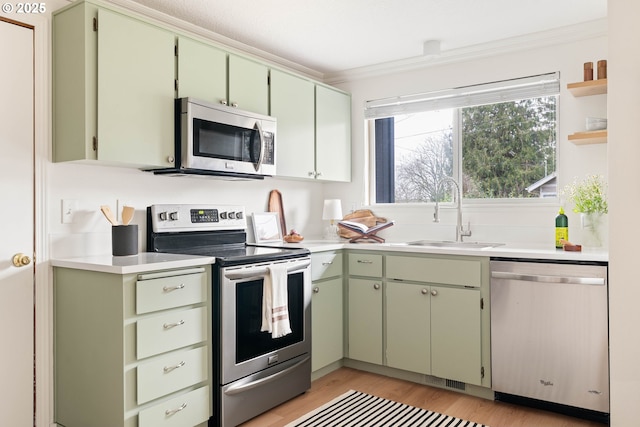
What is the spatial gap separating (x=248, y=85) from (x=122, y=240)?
1250 millimetres

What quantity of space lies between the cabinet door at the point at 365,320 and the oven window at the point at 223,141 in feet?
3.78

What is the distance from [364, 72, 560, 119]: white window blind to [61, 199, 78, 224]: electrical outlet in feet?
7.79

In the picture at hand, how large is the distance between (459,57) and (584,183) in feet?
4.08

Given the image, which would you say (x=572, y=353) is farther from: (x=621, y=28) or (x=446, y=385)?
(x=621, y=28)

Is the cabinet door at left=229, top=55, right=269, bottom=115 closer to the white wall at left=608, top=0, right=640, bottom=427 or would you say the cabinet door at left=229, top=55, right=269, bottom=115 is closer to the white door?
the white door

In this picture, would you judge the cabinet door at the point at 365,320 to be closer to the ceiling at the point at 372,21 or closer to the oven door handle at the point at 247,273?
the oven door handle at the point at 247,273

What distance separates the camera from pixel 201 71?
110 inches

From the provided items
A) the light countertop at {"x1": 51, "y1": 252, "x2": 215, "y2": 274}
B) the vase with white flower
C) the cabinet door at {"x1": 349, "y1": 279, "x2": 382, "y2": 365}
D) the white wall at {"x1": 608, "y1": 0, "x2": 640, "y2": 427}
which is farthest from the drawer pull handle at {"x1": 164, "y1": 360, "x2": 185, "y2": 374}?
the vase with white flower

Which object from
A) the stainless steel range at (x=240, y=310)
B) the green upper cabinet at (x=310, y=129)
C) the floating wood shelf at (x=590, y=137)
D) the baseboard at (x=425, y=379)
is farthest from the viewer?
the green upper cabinet at (x=310, y=129)

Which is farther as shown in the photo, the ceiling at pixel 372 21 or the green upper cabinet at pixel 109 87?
the ceiling at pixel 372 21

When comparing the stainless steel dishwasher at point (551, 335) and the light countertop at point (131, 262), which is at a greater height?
the light countertop at point (131, 262)

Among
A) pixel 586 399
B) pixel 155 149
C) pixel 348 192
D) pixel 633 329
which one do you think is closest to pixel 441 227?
pixel 348 192

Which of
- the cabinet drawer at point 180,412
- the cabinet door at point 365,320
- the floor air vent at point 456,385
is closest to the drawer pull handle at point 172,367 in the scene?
the cabinet drawer at point 180,412

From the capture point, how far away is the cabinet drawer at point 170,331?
2154mm
